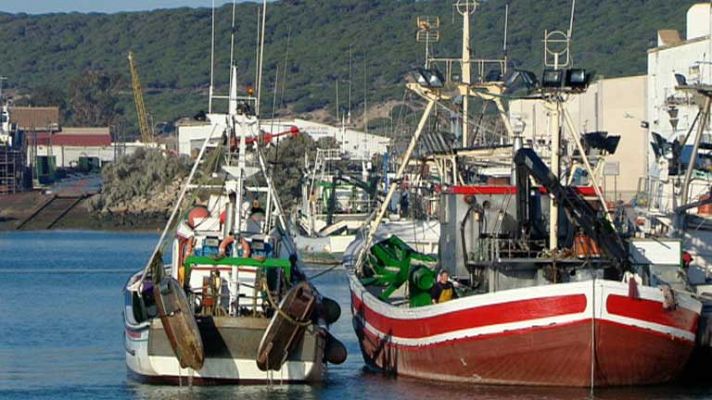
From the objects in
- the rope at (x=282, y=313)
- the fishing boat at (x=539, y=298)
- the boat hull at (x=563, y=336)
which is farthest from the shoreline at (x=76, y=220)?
the boat hull at (x=563, y=336)

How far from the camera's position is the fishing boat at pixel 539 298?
30219 mm

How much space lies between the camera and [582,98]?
92312 millimetres

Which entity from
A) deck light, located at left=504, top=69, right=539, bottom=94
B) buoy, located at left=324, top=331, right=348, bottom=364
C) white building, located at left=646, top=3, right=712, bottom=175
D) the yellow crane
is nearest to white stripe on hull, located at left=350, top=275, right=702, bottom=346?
buoy, located at left=324, top=331, right=348, bottom=364

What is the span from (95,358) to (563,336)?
12.4 meters

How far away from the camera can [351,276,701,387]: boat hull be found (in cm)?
3005

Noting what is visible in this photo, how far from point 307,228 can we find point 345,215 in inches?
86.4

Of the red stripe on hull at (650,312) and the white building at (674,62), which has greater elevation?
the white building at (674,62)

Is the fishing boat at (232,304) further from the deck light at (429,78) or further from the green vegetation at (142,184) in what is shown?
the green vegetation at (142,184)

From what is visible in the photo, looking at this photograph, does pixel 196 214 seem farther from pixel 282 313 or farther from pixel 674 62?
pixel 674 62

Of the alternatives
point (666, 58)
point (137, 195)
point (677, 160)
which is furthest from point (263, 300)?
point (137, 195)

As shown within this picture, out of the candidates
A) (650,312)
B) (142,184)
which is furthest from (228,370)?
(142,184)

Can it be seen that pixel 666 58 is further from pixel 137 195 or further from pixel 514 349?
pixel 137 195

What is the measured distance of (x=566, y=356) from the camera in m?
30.5

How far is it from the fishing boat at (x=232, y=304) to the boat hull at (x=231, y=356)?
0.06 feet
